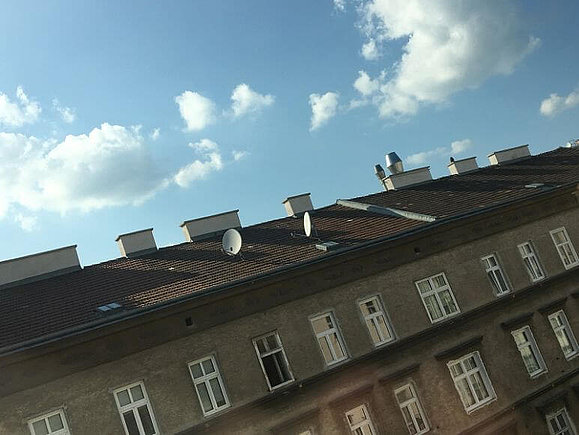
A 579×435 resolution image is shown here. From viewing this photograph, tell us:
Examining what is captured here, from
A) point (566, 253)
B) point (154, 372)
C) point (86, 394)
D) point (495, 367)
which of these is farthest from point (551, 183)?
point (86, 394)

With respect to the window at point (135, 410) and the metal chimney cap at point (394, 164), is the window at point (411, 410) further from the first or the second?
the metal chimney cap at point (394, 164)

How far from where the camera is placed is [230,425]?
12.8m

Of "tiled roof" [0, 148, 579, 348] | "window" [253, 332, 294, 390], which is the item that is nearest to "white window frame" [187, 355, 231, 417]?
"window" [253, 332, 294, 390]

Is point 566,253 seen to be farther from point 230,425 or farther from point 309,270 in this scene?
point 230,425

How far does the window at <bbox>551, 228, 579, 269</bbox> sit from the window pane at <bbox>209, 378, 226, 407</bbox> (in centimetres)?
1353

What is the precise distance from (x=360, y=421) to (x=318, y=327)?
2780 millimetres

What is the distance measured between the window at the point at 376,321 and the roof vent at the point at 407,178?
1017cm

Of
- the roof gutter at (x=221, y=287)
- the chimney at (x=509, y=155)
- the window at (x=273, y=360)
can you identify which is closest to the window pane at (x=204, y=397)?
the window at (x=273, y=360)

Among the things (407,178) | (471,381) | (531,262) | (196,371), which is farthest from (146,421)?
(407,178)

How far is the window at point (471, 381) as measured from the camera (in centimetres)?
1553

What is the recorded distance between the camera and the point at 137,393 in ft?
41.1

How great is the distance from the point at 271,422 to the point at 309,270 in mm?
4292

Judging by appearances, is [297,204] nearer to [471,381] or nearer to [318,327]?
[318,327]

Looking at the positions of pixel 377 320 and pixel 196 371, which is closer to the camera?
pixel 196 371
